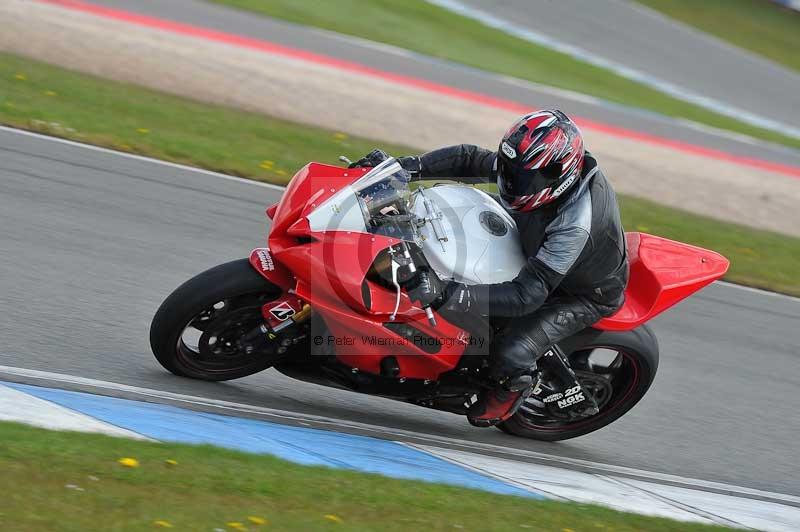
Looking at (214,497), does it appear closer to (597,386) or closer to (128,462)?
(128,462)

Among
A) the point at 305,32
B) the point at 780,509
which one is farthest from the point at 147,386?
the point at 305,32

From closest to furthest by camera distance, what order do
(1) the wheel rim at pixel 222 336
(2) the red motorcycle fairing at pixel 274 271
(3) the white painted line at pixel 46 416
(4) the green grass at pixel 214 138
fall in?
1. (3) the white painted line at pixel 46 416
2. (2) the red motorcycle fairing at pixel 274 271
3. (1) the wheel rim at pixel 222 336
4. (4) the green grass at pixel 214 138

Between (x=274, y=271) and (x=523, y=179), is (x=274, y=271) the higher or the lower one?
the lower one

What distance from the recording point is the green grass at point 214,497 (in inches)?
146

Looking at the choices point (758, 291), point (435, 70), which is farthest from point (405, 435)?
point (435, 70)

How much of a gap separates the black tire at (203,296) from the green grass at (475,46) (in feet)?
40.4

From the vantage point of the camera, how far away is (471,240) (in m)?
5.20

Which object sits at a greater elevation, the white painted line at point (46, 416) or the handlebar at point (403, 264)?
the handlebar at point (403, 264)

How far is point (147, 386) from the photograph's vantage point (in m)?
5.34

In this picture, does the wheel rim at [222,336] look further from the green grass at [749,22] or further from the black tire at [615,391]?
the green grass at [749,22]

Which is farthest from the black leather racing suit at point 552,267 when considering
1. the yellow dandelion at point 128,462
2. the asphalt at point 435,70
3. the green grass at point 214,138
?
the asphalt at point 435,70

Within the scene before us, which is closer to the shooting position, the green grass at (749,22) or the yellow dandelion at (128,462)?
the yellow dandelion at (128,462)

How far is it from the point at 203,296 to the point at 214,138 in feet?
18.2

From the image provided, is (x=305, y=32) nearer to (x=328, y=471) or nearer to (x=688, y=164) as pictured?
(x=688, y=164)
